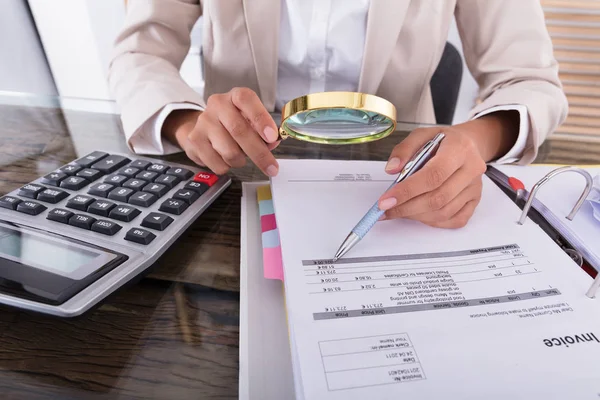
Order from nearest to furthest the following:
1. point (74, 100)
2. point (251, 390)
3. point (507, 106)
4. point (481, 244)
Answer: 1. point (251, 390)
2. point (481, 244)
3. point (507, 106)
4. point (74, 100)

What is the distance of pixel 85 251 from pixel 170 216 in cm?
7

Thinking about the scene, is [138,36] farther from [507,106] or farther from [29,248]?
[507,106]

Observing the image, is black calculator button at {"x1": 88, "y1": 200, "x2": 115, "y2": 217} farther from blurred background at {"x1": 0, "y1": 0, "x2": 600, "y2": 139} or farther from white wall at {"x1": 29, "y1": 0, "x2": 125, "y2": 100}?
white wall at {"x1": 29, "y1": 0, "x2": 125, "y2": 100}

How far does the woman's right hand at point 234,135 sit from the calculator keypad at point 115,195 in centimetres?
3

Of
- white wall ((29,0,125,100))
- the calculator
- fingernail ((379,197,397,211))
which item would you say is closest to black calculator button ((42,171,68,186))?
the calculator

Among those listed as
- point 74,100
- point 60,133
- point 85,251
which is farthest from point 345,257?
point 74,100

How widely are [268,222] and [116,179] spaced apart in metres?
0.16

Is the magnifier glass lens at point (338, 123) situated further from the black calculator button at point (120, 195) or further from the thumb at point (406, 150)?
the black calculator button at point (120, 195)

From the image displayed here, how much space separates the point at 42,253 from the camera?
0.92ft

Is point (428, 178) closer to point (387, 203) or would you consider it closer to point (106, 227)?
point (387, 203)

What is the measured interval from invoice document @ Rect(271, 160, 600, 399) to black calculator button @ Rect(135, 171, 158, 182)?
0.13m

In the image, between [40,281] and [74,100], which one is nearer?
[40,281]

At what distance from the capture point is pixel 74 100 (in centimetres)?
66

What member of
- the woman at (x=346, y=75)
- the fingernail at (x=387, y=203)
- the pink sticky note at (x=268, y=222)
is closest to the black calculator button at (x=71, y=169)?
the woman at (x=346, y=75)
